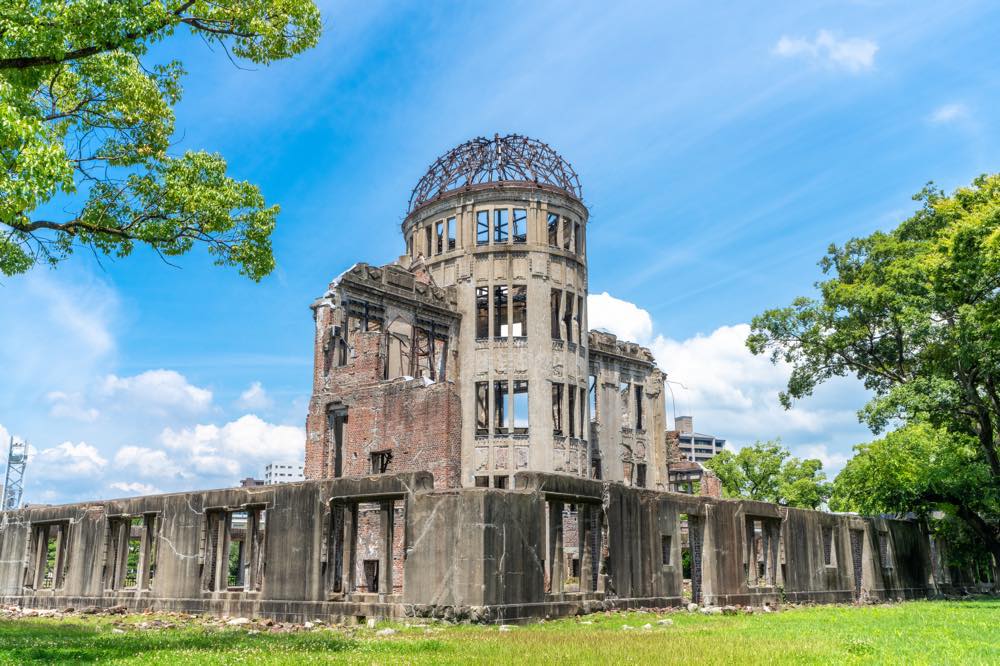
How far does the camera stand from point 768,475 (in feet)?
168

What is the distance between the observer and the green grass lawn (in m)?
10.3

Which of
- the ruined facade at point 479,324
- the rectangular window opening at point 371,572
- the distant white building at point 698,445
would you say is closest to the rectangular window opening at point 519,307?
the ruined facade at point 479,324

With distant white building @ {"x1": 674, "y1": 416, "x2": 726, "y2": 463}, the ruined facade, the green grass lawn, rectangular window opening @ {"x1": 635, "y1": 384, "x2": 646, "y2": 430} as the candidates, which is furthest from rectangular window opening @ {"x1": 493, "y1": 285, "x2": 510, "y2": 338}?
distant white building @ {"x1": 674, "y1": 416, "x2": 726, "y2": 463}

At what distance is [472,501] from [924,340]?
1901 centimetres

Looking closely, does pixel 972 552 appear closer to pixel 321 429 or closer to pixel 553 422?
pixel 553 422

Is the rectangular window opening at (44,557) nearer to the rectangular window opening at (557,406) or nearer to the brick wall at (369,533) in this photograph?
the brick wall at (369,533)

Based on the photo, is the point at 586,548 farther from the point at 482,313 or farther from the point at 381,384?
the point at 482,313

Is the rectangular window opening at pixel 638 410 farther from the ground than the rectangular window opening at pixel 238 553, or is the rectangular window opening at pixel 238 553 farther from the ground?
the rectangular window opening at pixel 638 410

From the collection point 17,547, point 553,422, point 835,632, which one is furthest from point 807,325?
point 17,547

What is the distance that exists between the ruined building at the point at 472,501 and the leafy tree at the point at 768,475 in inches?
200

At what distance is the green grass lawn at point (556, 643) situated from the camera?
10.3m

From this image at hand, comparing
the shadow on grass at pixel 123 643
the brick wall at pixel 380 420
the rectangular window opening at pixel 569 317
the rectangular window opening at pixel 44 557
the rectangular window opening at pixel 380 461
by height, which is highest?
the rectangular window opening at pixel 569 317

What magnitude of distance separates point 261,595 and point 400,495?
474 centimetres

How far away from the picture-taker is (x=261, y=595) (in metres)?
19.8
